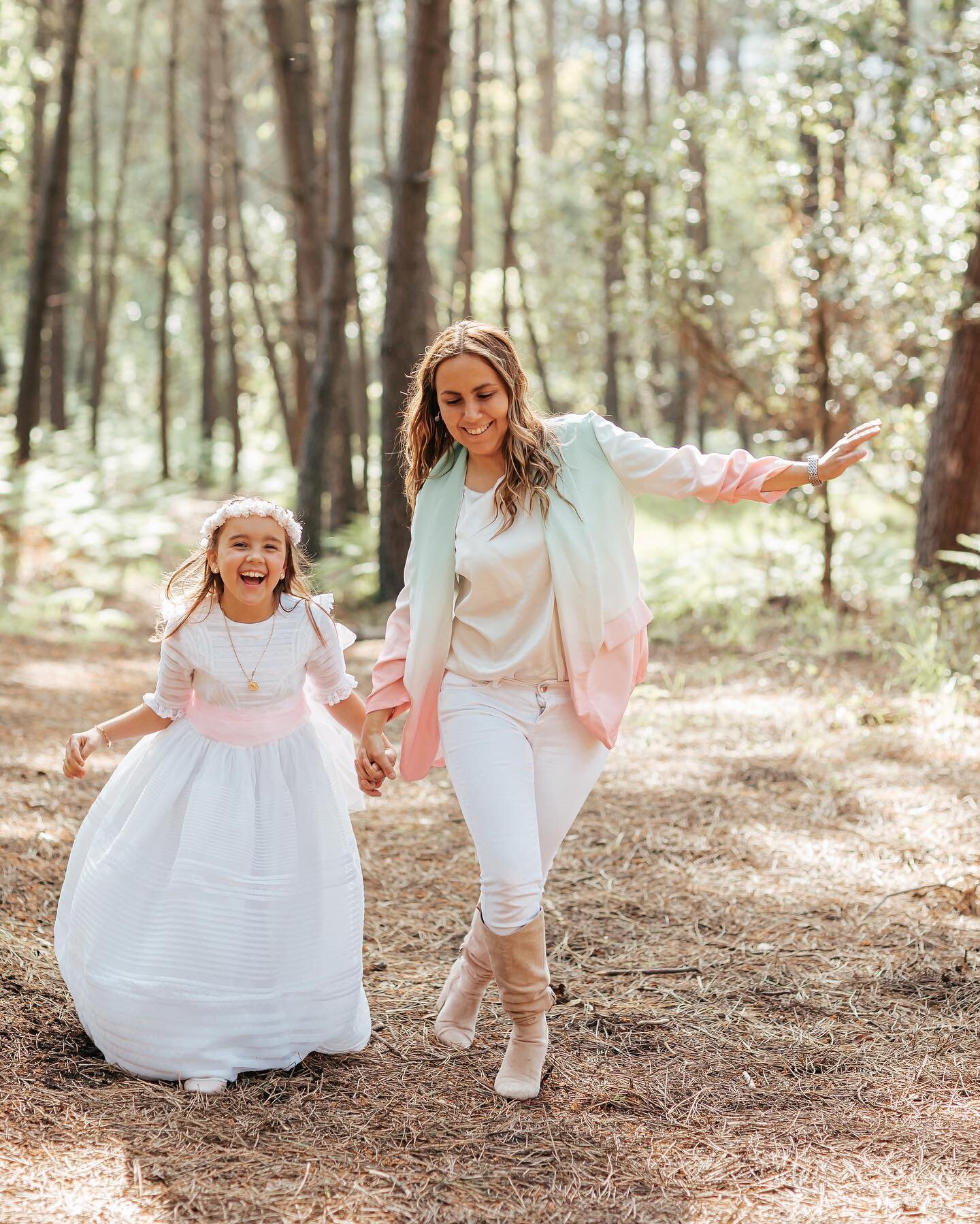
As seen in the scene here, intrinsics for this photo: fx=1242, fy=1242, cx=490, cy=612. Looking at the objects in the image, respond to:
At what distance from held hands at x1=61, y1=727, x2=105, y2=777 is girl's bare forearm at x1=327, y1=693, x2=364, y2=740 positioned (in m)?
0.69

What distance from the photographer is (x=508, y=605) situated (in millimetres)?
3344

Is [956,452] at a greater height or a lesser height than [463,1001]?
greater

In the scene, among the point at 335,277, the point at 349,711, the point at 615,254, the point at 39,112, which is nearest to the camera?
the point at 349,711

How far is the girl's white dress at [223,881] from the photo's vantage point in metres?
3.30

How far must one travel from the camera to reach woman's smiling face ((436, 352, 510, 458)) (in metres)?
3.30

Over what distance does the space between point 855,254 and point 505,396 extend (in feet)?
26.2


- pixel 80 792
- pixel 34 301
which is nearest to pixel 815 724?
pixel 80 792

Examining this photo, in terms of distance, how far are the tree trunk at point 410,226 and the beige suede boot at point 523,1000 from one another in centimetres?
752

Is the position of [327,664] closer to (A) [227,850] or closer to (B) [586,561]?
(A) [227,850]

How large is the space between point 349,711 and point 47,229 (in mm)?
13106

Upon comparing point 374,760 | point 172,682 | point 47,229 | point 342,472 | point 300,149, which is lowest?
point 374,760

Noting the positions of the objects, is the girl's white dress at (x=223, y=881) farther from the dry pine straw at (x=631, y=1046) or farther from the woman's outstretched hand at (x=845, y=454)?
the woman's outstretched hand at (x=845, y=454)

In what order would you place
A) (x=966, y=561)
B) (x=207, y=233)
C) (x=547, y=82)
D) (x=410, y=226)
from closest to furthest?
(x=966, y=561), (x=410, y=226), (x=207, y=233), (x=547, y=82)

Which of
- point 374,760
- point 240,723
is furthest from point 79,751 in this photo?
point 374,760
